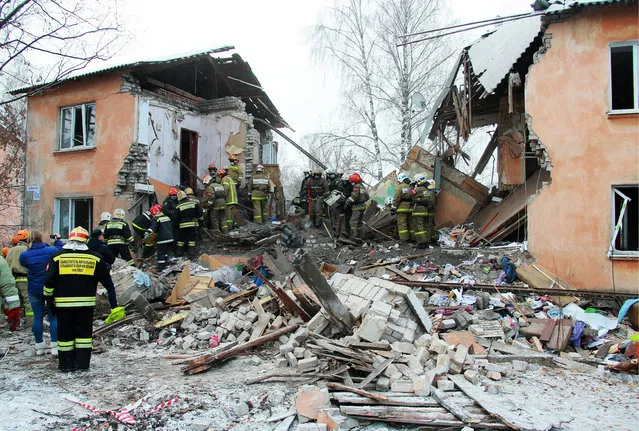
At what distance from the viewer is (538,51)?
9641 millimetres

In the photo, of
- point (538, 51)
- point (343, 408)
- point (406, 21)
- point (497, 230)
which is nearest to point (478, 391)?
point (343, 408)

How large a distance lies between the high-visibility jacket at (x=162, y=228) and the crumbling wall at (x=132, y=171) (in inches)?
93.2

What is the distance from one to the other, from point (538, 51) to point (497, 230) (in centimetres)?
398

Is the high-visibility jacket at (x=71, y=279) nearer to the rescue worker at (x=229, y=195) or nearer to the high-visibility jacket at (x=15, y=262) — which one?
the high-visibility jacket at (x=15, y=262)

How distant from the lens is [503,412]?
483cm

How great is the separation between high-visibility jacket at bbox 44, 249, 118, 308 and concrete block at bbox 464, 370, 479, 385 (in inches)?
185

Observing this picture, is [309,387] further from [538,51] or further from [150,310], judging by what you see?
[538,51]

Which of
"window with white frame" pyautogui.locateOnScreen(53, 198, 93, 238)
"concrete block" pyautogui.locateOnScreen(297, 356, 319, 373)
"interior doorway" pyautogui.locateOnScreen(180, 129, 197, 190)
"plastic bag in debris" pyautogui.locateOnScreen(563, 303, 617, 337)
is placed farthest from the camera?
"interior doorway" pyautogui.locateOnScreen(180, 129, 197, 190)

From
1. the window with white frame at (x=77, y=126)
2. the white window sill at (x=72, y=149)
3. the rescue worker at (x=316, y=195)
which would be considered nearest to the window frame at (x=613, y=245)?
the rescue worker at (x=316, y=195)

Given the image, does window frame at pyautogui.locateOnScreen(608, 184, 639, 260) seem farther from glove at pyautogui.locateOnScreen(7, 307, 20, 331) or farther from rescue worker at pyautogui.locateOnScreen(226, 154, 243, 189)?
glove at pyautogui.locateOnScreen(7, 307, 20, 331)

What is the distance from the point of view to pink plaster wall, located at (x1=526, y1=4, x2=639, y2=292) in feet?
29.8

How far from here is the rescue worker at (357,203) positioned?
1183cm

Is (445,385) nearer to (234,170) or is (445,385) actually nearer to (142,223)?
(142,223)

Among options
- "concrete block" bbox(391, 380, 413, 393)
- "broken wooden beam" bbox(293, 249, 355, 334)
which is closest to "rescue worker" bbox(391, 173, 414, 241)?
"broken wooden beam" bbox(293, 249, 355, 334)
